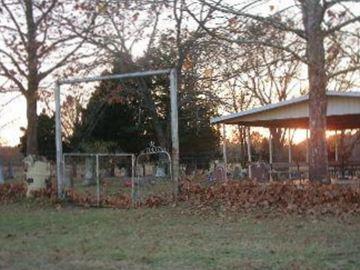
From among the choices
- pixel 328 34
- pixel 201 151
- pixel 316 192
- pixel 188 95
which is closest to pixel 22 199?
pixel 316 192

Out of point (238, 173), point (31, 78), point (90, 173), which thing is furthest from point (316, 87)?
point (90, 173)

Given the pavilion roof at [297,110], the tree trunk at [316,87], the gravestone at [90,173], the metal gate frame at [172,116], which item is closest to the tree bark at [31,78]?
the metal gate frame at [172,116]

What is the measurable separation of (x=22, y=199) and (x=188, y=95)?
17.3 m

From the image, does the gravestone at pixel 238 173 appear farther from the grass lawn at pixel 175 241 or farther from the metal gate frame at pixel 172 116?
the grass lawn at pixel 175 241

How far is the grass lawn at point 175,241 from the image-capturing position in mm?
9305

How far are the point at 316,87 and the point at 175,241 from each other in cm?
853

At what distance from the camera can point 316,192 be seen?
1644 centimetres

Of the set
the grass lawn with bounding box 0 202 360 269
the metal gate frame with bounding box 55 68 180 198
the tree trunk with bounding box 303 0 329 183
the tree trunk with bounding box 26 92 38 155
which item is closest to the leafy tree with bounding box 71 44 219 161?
the tree trunk with bounding box 26 92 38 155

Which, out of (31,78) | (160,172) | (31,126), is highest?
(31,78)

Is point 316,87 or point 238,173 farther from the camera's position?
point 238,173

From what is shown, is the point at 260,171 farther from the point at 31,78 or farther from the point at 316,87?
→ the point at 31,78

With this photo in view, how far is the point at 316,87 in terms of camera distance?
60.4 feet

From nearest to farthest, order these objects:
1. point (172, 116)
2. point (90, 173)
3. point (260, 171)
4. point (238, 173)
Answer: point (172, 116), point (260, 171), point (90, 173), point (238, 173)

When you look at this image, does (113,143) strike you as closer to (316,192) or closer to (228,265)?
(316,192)
